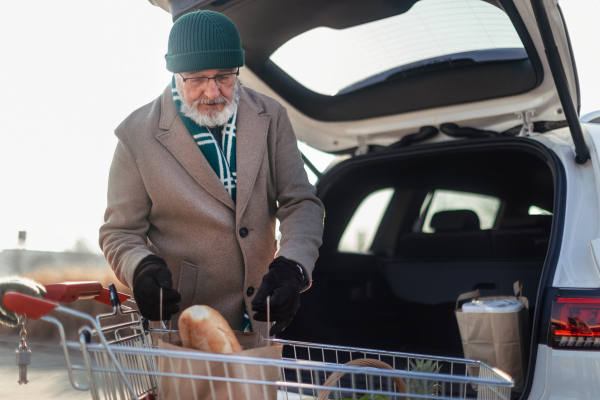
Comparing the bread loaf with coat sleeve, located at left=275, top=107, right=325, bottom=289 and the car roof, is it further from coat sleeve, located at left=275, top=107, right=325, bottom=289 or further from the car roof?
the car roof

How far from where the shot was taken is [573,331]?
1.42m

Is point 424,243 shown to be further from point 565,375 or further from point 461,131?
point 565,375

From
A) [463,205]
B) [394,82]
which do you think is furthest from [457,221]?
[394,82]

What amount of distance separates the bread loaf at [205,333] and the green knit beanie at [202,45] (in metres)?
0.67

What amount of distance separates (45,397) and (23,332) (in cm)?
366

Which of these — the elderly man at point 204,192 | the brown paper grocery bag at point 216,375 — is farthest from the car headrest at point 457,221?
the brown paper grocery bag at point 216,375

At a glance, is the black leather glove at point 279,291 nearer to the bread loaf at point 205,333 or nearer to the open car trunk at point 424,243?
the bread loaf at point 205,333

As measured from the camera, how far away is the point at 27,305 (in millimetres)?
891

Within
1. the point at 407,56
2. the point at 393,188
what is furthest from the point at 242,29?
the point at 393,188

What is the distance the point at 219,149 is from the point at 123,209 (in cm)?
32

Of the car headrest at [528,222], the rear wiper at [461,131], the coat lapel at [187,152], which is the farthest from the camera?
the car headrest at [528,222]

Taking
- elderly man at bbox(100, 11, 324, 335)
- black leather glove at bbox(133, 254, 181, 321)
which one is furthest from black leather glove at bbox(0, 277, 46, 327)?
elderly man at bbox(100, 11, 324, 335)

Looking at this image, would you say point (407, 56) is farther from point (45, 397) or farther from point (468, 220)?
point (45, 397)

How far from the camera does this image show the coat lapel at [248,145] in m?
1.47
